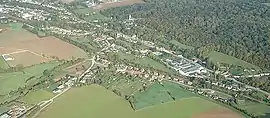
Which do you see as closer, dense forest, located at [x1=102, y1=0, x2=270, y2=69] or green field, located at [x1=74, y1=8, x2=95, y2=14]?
dense forest, located at [x1=102, y1=0, x2=270, y2=69]

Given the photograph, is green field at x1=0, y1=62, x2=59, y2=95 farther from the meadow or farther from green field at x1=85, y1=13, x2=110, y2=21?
green field at x1=85, y1=13, x2=110, y2=21

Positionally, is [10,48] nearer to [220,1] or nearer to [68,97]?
[68,97]

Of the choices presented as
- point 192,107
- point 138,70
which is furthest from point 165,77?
point 192,107

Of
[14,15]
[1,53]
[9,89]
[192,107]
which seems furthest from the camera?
[14,15]

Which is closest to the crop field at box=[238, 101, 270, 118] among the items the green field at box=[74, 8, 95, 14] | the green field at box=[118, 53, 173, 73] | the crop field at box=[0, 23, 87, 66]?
the green field at box=[118, 53, 173, 73]

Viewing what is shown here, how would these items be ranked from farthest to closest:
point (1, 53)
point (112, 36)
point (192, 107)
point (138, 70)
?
point (112, 36) < point (1, 53) < point (138, 70) < point (192, 107)

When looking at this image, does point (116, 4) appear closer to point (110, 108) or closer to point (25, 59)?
point (25, 59)
